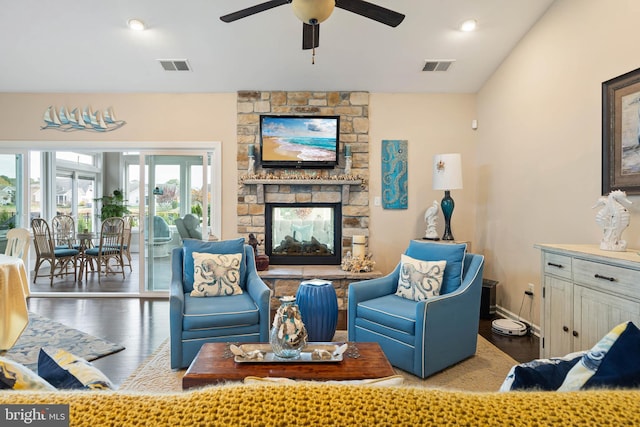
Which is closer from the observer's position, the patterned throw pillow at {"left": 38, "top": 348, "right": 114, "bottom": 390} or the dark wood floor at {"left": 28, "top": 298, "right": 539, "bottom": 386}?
the patterned throw pillow at {"left": 38, "top": 348, "right": 114, "bottom": 390}

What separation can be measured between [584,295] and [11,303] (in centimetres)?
420

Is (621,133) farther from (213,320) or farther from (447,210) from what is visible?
(213,320)

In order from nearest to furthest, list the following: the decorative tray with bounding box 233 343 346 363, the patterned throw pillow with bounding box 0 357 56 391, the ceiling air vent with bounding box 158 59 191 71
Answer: the patterned throw pillow with bounding box 0 357 56 391 → the decorative tray with bounding box 233 343 346 363 → the ceiling air vent with bounding box 158 59 191 71

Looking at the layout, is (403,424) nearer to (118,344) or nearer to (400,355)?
(400,355)

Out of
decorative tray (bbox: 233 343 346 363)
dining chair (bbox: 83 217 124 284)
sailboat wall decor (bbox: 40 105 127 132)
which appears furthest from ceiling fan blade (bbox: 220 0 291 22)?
dining chair (bbox: 83 217 124 284)

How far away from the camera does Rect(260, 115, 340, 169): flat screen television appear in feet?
15.4

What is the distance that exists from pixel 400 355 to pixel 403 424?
2.23 meters

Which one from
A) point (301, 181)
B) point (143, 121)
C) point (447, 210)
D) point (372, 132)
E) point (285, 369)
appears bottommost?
point (285, 369)

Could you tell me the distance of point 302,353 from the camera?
2.05m

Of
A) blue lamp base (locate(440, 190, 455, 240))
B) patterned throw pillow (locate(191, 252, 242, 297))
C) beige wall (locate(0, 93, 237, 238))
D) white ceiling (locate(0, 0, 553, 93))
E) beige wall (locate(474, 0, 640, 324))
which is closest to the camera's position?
beige wall (locate(474, 0, 640, 324))

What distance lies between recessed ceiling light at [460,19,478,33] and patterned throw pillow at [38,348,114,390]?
405 cm

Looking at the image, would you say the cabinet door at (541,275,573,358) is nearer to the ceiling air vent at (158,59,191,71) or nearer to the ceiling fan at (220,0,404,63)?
the ceiling fan at (220,0,404,63)

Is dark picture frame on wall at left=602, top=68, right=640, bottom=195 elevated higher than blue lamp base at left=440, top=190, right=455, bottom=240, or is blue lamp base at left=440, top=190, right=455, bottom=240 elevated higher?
dark picture frame on wall at left=602, top=68, right=640, bottom=195

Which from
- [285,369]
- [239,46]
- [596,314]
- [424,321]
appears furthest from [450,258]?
[239,46]
